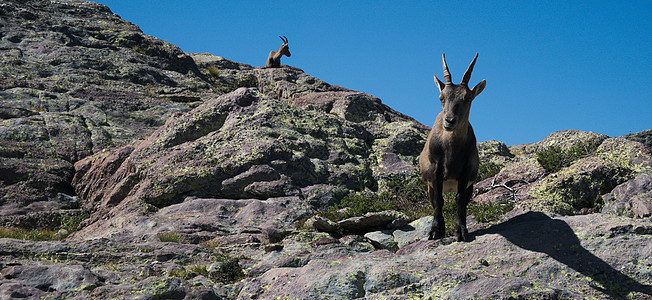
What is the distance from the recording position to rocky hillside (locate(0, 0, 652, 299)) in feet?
25.2

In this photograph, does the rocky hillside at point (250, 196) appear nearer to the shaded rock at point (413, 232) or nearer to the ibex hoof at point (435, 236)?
the shaded rock at point (413, 232)

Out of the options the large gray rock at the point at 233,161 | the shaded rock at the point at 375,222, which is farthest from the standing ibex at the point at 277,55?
the shaded rock at the point at 375,222

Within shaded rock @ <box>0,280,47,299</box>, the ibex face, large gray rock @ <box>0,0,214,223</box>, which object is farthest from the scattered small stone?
large gray rock @ <box>0,0,214,223</box>

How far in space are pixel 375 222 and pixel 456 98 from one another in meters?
3.85

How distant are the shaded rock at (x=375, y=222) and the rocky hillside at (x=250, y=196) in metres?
0.04

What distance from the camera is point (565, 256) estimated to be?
828 cm

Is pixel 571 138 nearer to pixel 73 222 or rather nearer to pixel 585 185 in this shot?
pixel 585 185

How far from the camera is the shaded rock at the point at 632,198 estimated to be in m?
10.8

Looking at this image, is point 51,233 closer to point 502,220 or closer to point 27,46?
point 502,220

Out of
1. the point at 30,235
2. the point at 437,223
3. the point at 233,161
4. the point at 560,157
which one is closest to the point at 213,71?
the point at 233,161

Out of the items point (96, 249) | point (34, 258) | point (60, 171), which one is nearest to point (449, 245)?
point (96, 249)

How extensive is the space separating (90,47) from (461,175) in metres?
22.0

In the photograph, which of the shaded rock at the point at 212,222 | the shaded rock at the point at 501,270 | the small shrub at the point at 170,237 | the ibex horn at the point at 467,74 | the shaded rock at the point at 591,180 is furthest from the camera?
the shaded rock at the point at 591,180

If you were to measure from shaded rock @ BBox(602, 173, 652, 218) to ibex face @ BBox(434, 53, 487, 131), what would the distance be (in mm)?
4191
